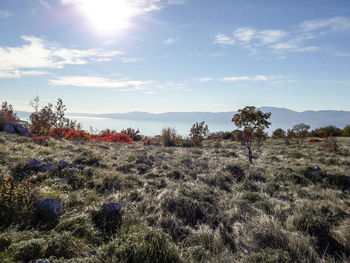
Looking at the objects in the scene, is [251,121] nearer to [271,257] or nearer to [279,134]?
[271,257]

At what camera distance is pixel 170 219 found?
3783mm

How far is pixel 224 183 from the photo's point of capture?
6.20m

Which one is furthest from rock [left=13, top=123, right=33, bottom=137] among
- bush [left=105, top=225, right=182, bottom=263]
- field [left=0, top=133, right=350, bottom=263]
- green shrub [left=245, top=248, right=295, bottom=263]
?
green shrub [left=245, top=248, right=295, bottom=263]

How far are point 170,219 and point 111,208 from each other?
1102 mm

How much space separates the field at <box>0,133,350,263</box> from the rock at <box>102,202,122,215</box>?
6 centimetres

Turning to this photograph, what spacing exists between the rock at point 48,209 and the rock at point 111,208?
70 cm

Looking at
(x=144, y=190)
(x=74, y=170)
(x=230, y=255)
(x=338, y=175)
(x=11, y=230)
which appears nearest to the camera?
(x=11, y=230)

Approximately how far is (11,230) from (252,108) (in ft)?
30.1

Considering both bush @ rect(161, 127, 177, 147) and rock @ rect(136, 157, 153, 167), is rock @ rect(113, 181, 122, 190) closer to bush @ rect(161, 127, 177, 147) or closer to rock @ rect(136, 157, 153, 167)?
rock @ rect(136, 157, 153, 167)

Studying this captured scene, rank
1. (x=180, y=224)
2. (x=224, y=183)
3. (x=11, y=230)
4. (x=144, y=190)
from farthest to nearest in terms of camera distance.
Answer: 1. (x=224, y=183)
2. (x=144, y=190)
3. (x=180, y=224)
4. (x=11, y=230)

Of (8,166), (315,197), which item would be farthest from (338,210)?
(8,166)

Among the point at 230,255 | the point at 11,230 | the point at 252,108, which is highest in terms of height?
the point at 252,108

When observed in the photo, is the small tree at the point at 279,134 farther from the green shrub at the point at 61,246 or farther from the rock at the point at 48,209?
the green shrub at the point at 61,246

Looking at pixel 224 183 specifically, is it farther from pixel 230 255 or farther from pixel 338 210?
pixel 230 255
